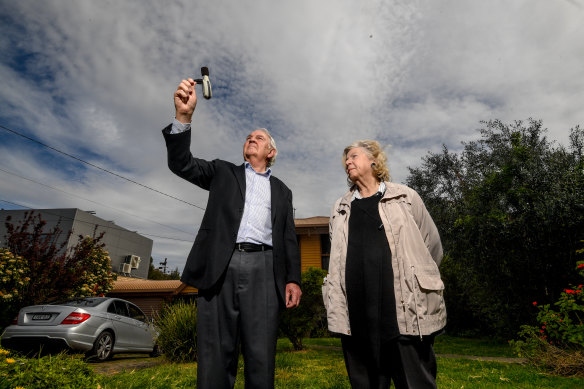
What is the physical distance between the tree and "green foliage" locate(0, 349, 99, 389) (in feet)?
35.6

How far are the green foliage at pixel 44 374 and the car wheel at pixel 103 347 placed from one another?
526 cm

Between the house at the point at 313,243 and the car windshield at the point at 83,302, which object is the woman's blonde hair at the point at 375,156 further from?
the house at the point at 313,243

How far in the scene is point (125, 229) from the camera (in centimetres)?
3709

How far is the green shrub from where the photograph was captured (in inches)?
261

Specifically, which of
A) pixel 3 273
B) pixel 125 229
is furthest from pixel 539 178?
pixel 125 229

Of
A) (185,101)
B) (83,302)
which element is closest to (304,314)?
(83,302)

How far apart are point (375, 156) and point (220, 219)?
1.27m

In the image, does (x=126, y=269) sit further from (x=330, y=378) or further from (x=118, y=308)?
(x=330, y=378)

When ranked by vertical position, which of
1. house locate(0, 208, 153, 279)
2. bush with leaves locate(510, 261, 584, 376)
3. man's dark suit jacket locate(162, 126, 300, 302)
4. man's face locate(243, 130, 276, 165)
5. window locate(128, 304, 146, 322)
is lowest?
bush with leaves locate(510, 261, 584, 376)

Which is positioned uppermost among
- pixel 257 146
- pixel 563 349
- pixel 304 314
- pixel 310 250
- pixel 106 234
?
pixel 106 234

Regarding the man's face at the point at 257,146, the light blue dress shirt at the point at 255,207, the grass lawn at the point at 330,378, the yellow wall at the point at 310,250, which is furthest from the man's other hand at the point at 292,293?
the yellow wall at the point at 310,250

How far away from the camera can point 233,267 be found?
2271 millimetres

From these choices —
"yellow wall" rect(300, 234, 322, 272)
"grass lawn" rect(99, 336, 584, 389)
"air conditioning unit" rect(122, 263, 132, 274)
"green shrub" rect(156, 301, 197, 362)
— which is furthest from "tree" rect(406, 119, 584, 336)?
"air conditioning unit" rect(122, 263, 132, 274)

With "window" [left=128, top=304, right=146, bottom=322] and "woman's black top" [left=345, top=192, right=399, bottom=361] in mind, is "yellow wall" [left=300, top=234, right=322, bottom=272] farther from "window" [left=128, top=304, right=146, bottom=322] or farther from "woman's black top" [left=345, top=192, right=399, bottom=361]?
"woman's black top" [left=345, top=192, right=399, bottom=361]
